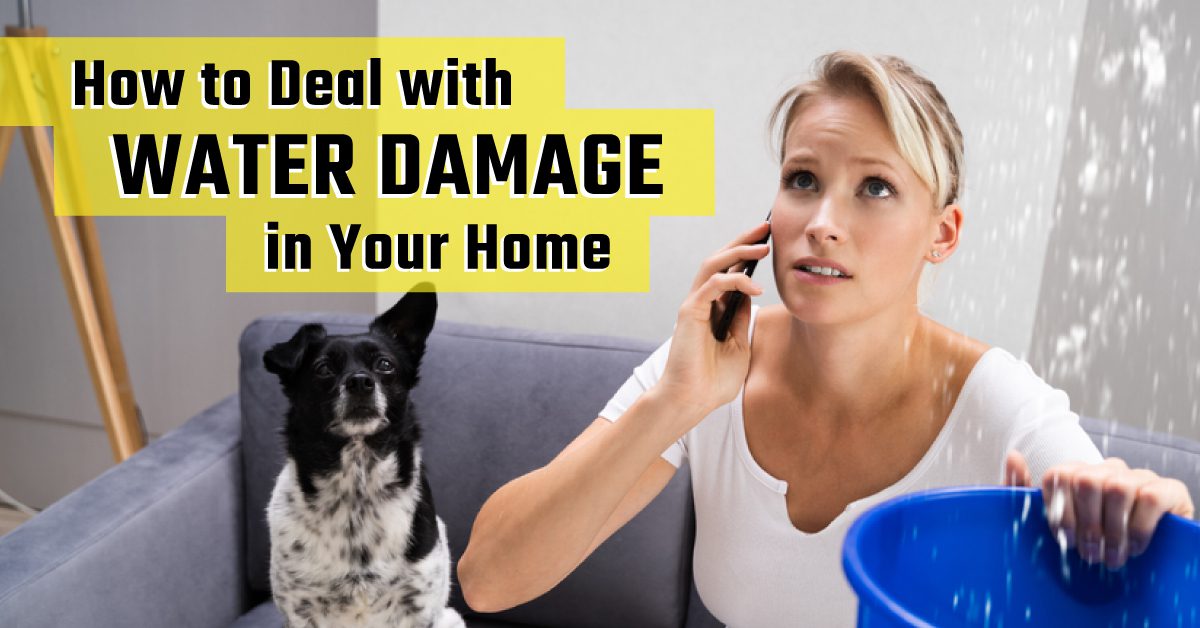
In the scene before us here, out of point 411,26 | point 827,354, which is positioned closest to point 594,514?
point 827,354

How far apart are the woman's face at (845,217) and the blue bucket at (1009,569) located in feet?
1.39

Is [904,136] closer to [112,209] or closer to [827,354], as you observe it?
[827,354]

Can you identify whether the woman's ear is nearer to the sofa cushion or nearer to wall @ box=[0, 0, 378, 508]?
the sofa cushion

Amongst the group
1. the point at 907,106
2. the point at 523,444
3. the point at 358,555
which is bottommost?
the point at 358,555

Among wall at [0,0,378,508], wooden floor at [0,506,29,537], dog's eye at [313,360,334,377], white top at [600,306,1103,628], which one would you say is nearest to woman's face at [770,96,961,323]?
white top at [600,306,1103,628]

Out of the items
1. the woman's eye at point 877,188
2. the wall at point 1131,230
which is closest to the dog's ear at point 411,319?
the woman's eye at point 877,188

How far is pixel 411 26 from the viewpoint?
6.56 feet

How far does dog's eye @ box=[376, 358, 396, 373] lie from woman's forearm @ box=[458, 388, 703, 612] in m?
0.40

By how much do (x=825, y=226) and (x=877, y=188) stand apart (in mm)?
96

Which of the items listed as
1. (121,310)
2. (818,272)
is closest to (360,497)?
(818,272)

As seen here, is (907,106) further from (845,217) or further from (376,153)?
(376,153)

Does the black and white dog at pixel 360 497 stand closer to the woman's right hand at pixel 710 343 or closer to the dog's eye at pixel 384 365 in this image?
the dog's eye at pixel 384 365

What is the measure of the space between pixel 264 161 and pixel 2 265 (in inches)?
38.1

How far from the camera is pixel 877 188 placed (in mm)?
1136
